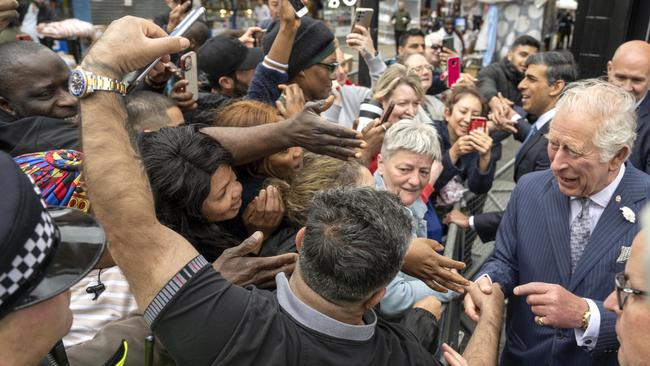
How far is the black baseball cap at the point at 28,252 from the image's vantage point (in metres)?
1.03

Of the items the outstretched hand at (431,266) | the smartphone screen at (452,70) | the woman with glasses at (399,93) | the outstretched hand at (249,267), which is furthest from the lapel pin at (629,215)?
the smartphone screen at (452,70)

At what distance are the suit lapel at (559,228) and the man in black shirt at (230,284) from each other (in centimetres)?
112

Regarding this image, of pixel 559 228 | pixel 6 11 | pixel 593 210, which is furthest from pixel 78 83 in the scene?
Result: pixel 593 210

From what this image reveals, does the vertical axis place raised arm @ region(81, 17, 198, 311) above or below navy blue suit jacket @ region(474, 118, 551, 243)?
above

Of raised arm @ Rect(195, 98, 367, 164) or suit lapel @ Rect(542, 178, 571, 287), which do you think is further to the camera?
suit lapel @ Rect(542, 178, 571, 287)

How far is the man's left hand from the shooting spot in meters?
2.13

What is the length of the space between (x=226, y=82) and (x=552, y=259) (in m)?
2.99

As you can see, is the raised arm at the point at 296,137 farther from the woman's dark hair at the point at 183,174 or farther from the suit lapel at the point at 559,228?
the suit lapel at the point at 559,228

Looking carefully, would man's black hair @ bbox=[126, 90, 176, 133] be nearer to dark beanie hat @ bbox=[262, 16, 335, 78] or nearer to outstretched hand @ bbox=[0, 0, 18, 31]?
outstretched hand @ bbox=[0, 0, 18, 31]

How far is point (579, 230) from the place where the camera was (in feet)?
8.20

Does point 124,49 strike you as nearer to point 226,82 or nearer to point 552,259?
point 552,259

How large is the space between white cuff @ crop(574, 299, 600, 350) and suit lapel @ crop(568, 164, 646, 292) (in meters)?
0.19

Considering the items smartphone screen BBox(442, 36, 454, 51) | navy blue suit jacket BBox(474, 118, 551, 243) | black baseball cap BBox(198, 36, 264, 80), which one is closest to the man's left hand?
navy blue suit jacket BBox(474, 118, 551, 243)

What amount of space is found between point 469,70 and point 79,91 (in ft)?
33.6
